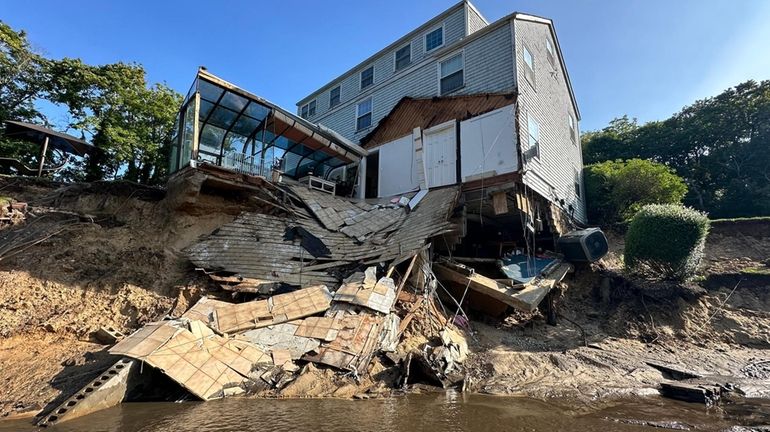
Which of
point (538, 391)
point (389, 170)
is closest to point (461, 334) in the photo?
point (538, 391)

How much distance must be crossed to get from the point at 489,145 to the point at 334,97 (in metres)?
11.0

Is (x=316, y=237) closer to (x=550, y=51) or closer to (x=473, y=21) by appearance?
(x=473, y=21)

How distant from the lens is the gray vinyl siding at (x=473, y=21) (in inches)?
570

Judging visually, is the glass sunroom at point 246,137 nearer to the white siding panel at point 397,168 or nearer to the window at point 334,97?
the white siding panel at point 397,168

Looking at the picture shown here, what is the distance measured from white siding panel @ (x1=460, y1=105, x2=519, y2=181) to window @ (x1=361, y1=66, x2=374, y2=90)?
7.08 m

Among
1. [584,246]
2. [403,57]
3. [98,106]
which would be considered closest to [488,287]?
[584,246]

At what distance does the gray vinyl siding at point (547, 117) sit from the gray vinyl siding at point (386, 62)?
2.87 m

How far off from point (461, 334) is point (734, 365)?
628 cm

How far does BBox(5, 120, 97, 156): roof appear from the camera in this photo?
11381mm

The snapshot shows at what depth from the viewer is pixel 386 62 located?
16891 millimetres

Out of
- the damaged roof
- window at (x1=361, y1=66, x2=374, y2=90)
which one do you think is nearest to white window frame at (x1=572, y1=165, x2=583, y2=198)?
the damaged roof

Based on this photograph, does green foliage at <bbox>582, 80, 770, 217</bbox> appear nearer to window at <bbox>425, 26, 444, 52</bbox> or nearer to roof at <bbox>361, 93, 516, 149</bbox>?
window at <bbox>425, 26, 444, 52</bbox>

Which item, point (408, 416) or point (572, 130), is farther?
point (572, 130)

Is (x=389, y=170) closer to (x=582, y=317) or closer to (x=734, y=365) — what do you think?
(x=582, y=317)
